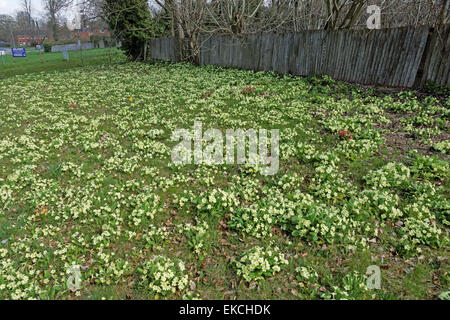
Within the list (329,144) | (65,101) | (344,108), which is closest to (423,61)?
(344,108)

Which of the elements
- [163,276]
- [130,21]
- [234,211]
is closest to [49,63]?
[130,21]

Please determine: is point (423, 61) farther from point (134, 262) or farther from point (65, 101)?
Result: point (65, 101)

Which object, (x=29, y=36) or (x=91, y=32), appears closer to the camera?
(x=91, y=32)

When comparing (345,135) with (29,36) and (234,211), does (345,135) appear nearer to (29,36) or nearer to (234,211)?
(234,211)

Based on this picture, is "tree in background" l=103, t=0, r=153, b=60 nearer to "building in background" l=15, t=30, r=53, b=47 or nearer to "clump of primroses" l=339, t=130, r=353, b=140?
"clump of primroses" l=339, t=130, r=353, b=140

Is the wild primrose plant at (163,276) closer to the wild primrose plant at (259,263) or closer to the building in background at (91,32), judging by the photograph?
the wild primrose plant at (259,263)

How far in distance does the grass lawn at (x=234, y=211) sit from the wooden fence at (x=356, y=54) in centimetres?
205

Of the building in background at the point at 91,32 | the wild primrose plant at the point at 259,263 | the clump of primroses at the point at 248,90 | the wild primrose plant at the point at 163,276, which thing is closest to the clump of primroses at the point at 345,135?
the wild primrose plant at the point at 259,263

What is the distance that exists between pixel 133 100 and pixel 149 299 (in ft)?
35.0

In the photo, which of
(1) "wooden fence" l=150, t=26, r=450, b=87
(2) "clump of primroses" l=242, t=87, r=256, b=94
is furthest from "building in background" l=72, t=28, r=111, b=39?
(2) "clump of primroses" l=242, t=87, r=256, b=94

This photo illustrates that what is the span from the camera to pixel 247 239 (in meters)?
4.44
